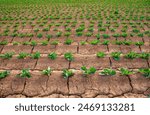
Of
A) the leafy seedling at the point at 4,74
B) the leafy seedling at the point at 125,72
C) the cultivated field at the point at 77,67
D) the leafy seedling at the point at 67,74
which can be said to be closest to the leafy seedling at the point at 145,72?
the cultivated field at the point at 77,67

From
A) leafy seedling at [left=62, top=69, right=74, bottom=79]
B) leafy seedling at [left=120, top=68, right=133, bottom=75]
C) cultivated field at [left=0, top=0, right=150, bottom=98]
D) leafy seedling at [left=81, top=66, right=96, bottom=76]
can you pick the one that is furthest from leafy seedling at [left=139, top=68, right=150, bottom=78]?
leafy seedling at [left=62, top=69, right=74, bottom=79]

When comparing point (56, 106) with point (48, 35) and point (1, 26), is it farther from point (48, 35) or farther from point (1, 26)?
point (1, 26)

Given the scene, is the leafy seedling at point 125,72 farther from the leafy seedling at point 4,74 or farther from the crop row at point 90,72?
the leafy seedling at point 4,74

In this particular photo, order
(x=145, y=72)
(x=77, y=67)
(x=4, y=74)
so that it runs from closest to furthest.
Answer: (x=145, y=72), (x=4, y=74), (x=77, y=67)

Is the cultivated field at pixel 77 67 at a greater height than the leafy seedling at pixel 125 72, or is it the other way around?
the leafy seedling at pixel 125 72

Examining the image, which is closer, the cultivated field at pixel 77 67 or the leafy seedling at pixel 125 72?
the cultivated field at pixel 77 67

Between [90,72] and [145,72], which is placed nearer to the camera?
[145,72]

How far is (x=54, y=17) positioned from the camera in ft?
40.1

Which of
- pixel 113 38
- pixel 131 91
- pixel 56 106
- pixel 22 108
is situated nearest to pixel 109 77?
pixel 131 91

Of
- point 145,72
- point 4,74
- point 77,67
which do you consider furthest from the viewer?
point 77,67

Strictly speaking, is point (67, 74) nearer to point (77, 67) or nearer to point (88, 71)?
point (88, 71)

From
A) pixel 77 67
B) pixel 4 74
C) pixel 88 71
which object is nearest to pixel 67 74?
pixel 88 71

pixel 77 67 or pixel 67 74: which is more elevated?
pixel 67 74

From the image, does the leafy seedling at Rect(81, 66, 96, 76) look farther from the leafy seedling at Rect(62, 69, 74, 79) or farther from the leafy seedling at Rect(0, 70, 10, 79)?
Answer: the leafy seedling at Rect(0, 70, 10, 79)
